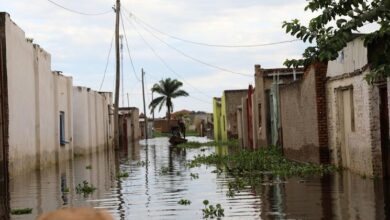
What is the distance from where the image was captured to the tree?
1052cm

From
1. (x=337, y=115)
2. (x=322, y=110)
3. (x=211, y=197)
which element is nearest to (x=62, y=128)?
(x=322, y=110)

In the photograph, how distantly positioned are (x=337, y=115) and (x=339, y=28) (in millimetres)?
7394

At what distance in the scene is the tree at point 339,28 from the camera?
34.5 ft

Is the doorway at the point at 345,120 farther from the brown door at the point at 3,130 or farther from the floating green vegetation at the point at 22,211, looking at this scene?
the brown door at the point at 3,130

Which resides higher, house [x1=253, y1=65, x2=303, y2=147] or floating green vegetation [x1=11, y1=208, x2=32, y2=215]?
house [x1=253, y1=65, x2=303, y2=147]

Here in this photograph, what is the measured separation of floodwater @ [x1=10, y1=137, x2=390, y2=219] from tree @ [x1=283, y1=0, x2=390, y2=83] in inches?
91.5

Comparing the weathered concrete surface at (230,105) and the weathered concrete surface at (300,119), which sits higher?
the weathered concrete surface at (230,105)

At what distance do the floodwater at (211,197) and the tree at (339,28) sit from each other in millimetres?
2325

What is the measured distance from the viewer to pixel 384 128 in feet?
48.5

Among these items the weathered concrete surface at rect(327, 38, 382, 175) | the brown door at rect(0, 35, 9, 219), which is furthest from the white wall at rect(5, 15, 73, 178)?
the weathered concrete surface at rect(327, 38, 382, 175)

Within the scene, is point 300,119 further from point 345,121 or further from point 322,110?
point 345,121

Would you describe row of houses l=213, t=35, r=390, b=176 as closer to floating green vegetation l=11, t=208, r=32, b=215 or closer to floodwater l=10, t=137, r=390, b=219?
floodwater l=10, t=137, r=390, b=219

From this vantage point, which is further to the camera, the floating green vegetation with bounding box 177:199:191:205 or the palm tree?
the palm tree

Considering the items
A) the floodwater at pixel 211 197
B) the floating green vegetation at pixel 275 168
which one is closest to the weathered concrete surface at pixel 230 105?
the floating green vegetation at pixel 275 168
